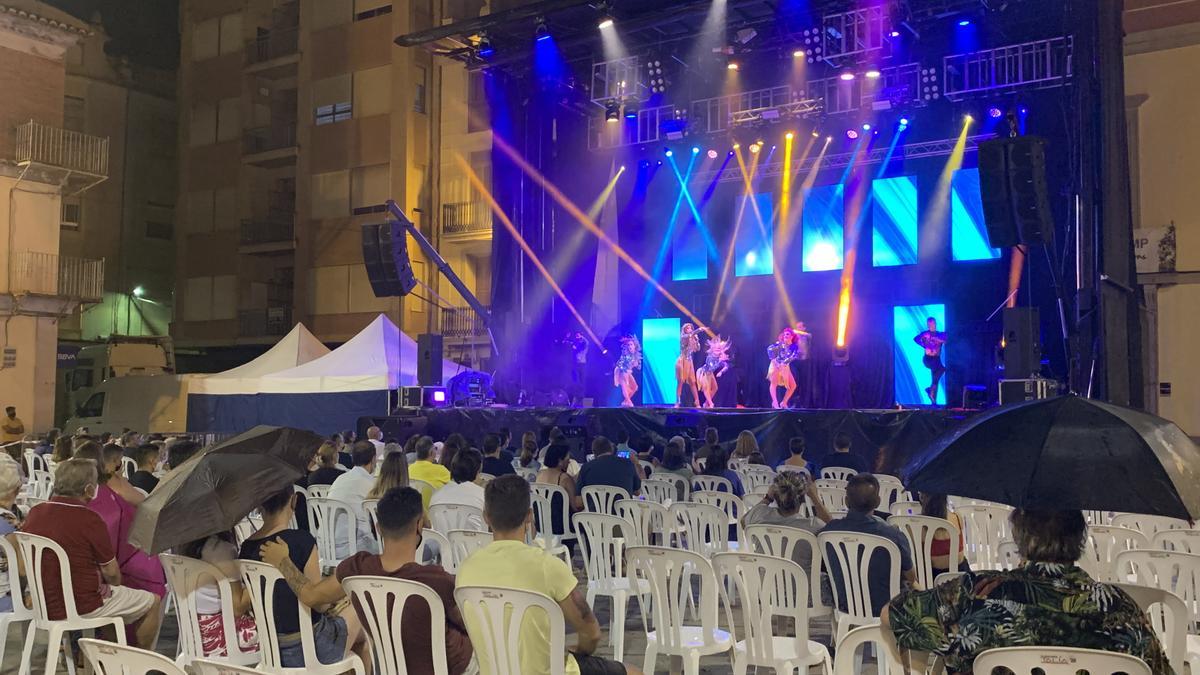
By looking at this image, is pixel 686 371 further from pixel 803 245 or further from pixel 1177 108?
pixel 1177 108

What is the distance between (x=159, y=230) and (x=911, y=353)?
22877mm

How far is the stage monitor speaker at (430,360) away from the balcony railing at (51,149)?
371 inches

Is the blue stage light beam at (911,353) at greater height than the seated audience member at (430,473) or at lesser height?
greater

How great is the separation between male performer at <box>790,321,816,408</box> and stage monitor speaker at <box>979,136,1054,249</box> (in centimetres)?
524

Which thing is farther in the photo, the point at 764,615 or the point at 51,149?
the point at 51,149

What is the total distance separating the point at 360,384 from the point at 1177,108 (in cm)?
1442

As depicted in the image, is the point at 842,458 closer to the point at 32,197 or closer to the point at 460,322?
Result: the point at 460,322

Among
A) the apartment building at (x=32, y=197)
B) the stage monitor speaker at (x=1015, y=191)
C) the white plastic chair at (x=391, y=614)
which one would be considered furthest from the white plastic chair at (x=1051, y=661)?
the apartment building at (x=32, y=197)

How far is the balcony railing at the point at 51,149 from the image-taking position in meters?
21.1

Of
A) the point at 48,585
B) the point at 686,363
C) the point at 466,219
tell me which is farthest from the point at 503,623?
the point at 466,219

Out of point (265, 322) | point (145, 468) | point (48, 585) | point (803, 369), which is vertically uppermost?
point (265, 322)

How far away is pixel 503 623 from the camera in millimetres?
3328

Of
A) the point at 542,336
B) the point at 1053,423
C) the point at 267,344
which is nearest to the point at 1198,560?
the point at 1053,423

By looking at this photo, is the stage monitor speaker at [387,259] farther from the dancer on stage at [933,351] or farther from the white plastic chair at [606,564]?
the white plastic chair at [606,564]
